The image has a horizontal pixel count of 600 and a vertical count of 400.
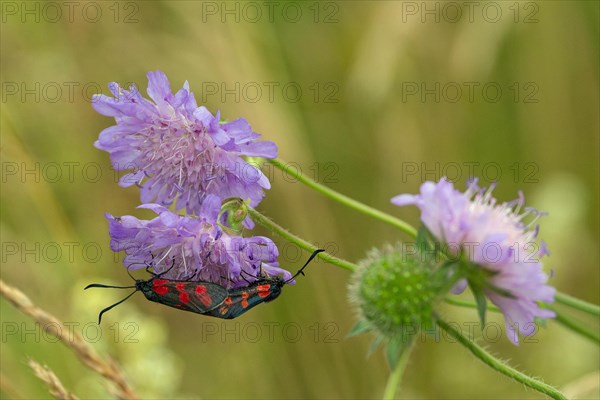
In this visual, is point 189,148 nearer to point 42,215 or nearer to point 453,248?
point 453,248

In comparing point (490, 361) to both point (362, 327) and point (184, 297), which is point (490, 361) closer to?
point (362, 327)

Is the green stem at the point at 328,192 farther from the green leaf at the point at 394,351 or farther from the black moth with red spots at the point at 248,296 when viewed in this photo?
the green leaf at the point at 394,351

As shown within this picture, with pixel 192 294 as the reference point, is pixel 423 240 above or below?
above

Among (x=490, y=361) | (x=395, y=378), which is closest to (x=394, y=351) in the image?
(x=395, y=378)

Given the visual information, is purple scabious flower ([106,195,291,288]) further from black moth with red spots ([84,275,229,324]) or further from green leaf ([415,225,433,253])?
green leaf ([415,225,433,253])

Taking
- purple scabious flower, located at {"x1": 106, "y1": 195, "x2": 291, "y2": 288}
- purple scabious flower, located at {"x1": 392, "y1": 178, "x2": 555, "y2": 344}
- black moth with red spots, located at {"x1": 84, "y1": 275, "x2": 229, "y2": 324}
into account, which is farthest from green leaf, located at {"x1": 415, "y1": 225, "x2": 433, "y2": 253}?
black moth with red spots, located at {"x1": 84, "y1": 275, "x2": 229, "y2": 324}

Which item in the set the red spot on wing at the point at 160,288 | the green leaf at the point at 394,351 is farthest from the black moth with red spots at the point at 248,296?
the green leaf at the point at 394,351
